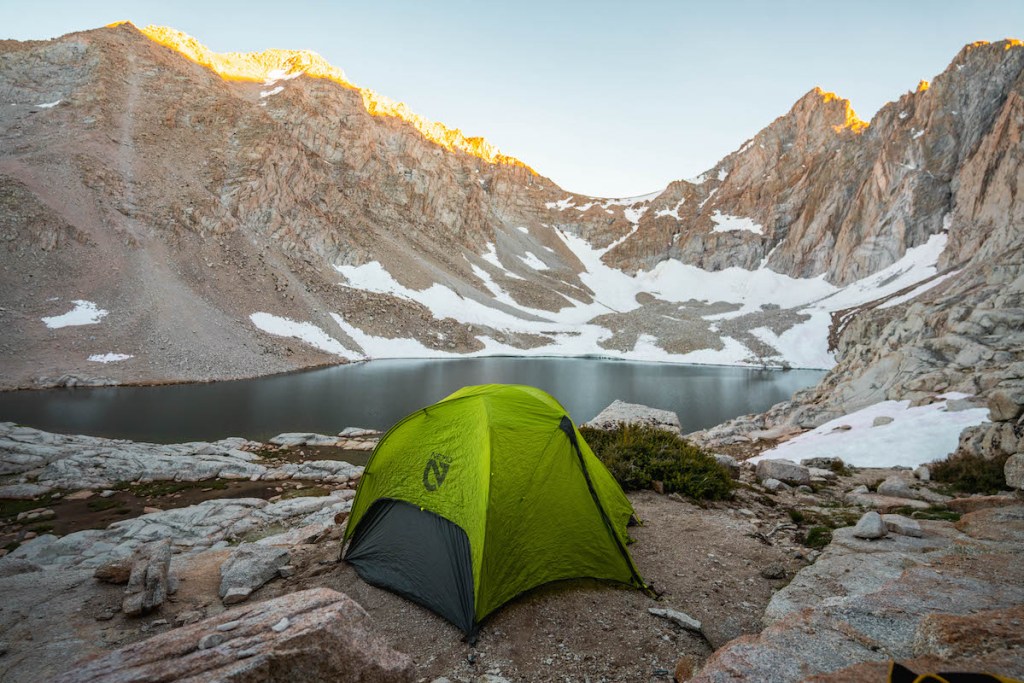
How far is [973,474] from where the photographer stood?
25.7 ft

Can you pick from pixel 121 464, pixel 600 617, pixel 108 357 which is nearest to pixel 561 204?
pixel 108 357

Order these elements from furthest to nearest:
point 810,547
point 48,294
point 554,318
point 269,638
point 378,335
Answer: point 554,318, point 378,335, point 48,294, point 810,547, point 269,638

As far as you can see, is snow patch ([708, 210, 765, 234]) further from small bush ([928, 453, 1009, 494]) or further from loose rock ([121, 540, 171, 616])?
loose rock ([121, 540, 171, 616])

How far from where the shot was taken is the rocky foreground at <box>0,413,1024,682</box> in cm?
308

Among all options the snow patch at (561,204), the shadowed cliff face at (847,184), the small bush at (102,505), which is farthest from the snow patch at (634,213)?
the small bush at (102,505)

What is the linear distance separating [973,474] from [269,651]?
1096 cm

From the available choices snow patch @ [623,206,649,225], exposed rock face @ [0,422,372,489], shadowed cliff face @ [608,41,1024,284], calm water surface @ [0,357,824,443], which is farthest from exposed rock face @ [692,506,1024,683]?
snow patch @ [623,206,649,225]

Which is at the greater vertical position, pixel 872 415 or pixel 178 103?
pixel 178 103

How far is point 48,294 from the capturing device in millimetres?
30938

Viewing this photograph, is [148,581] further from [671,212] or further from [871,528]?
[671,212]

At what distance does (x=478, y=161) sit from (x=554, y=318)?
72498 millimetres

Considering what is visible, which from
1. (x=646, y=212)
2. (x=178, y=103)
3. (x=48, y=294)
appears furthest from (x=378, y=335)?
(x=646, y=212)

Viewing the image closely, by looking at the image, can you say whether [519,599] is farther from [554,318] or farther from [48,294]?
[554,318]

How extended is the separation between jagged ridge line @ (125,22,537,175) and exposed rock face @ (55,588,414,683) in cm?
9237
